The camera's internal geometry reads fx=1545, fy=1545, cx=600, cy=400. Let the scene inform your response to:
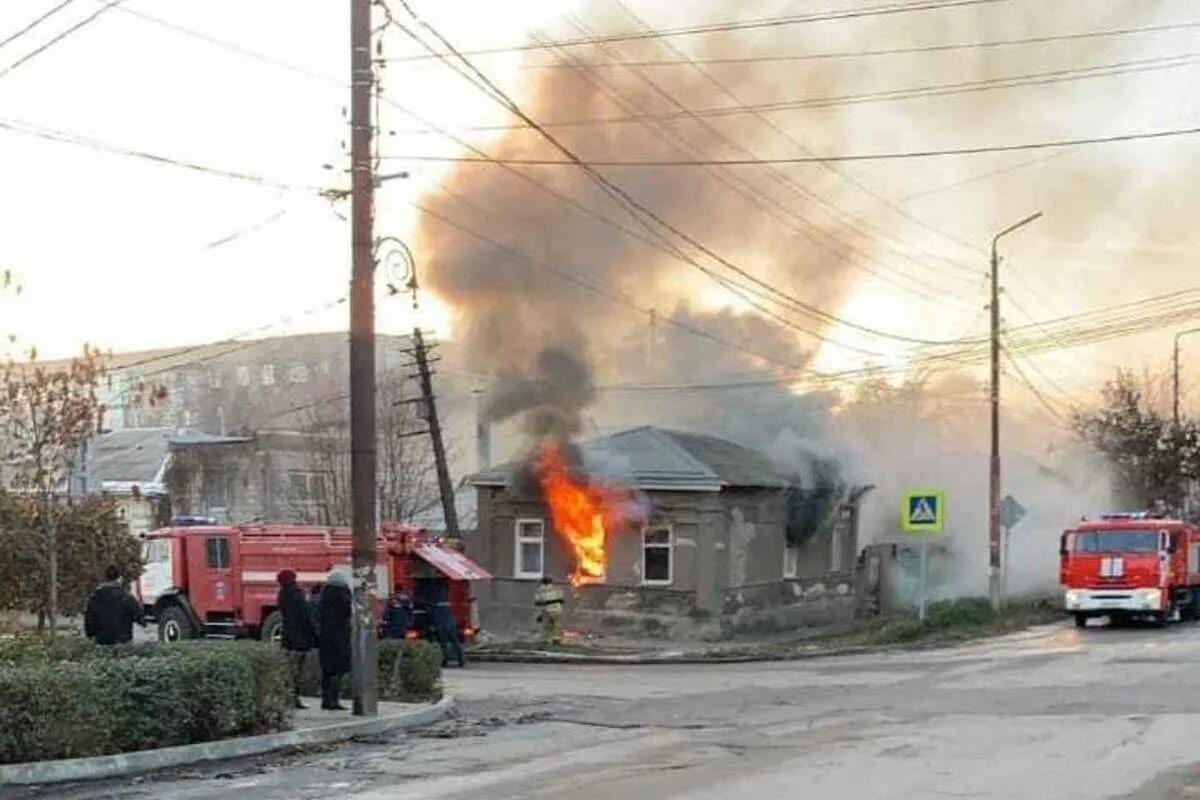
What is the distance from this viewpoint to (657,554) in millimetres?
32188

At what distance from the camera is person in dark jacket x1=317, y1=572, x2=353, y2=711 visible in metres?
15.6

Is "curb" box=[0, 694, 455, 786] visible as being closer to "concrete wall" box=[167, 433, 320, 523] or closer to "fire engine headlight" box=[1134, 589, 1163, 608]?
"fire engine headlight" box=[1134, 589, 1163, 608]

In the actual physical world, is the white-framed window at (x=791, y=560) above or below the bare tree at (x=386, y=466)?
below

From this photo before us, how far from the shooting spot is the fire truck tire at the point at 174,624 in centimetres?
2741

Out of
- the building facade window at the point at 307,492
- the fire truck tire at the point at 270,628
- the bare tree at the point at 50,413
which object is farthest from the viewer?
the building facade window at the point at 307,492

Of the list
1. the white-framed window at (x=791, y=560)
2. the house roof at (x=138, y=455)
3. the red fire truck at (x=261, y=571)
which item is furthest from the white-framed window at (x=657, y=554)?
the house roof at (x=138, y=455)

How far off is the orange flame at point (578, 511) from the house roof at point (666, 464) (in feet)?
1.64

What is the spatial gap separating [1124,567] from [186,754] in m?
24.8

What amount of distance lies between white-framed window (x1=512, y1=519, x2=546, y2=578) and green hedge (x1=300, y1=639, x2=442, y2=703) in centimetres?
1617

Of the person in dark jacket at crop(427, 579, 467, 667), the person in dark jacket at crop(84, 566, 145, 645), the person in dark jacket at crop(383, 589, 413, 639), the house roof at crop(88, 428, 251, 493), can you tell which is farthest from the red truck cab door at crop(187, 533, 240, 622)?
the house roof at crop(88, 428, 251, 493)

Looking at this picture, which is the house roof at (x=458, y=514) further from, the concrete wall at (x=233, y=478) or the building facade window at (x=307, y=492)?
the concrete wall at (x=233, y=478)

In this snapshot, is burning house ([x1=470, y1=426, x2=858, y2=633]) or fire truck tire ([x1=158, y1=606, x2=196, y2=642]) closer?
fire truck tire ([x1=158, y1=606, x2=196, y2=642])

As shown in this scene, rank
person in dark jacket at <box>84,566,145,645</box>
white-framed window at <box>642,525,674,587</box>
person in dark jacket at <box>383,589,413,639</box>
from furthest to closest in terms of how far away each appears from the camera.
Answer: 1. white-framed window at <box>642,525,674,587</box>
2. person in dark jacket at <box>383,589,413,639</box>
3. person in dark jacket at <box>84,566,145,645</box>

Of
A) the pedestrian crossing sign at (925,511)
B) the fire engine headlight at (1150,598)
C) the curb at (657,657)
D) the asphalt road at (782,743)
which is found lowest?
the curb at (657,657)
